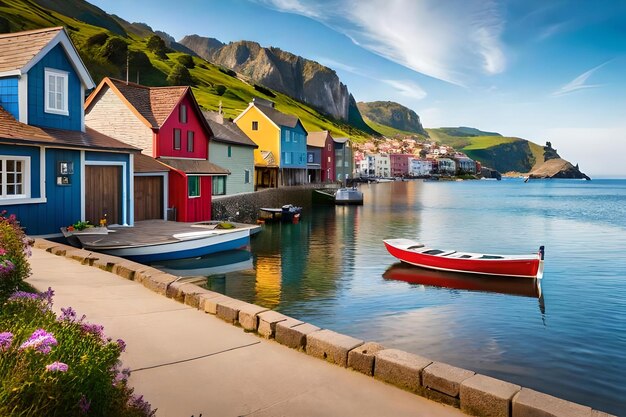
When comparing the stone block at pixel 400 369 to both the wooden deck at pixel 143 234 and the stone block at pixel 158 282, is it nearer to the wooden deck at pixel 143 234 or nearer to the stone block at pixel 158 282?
the stone block at pixel 158 282

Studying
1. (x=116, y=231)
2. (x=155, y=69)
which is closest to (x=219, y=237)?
(x=116, y=231)

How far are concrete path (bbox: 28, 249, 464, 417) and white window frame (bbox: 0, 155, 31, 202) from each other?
10.7 metres

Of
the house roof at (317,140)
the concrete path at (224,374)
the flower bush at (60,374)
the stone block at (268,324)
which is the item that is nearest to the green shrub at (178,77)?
the house roof at (317,140)

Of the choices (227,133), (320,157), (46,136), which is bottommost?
(46,136)

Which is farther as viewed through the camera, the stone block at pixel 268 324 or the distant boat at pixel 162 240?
the distant boat at pixel 162 240

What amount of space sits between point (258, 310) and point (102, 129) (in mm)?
32206

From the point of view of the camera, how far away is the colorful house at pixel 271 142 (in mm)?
79250

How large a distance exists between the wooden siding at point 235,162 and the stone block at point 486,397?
46540mm

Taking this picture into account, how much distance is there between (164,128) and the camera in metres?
36.9

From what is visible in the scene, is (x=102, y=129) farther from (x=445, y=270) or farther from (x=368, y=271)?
(x=445, y=270)

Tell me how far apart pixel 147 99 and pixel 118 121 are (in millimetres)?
2986

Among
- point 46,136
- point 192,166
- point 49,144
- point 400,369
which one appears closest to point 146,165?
point 192,166

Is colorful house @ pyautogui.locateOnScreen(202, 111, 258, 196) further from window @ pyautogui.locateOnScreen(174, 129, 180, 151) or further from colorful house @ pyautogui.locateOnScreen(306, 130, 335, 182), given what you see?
colorful house @ pyautogui.locateOnScreen(306, 130, 335, 182)

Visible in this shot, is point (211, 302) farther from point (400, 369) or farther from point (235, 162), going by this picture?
point (235, 162)
